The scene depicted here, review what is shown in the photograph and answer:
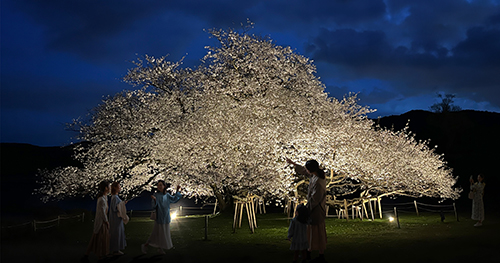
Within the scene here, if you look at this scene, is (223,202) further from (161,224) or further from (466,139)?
(466,139)

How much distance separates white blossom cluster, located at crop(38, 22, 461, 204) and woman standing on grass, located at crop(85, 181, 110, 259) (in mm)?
7009

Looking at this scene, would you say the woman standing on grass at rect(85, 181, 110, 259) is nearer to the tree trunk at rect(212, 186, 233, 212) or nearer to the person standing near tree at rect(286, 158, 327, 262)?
the person standing near tree at rect(286, 158, 327, 262)

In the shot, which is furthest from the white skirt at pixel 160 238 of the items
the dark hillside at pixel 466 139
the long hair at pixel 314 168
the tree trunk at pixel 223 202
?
the dark hillside at pixel 466 139

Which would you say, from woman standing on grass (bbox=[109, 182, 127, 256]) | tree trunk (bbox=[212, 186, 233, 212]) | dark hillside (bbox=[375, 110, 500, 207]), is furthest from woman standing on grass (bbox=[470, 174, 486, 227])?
dark hillside (bbox=[375, 110, 500, 207])

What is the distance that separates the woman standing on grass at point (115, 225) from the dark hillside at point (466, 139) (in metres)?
41.4

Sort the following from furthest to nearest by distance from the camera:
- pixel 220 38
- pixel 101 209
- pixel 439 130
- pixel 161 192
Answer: pixel 439 130
pixel 220 38
pixel 161 192
pixel 101 209

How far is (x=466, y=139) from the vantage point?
62.2 meters

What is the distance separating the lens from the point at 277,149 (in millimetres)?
17047

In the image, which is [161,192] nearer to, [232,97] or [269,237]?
[269,237]

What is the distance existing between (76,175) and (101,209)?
14.0m

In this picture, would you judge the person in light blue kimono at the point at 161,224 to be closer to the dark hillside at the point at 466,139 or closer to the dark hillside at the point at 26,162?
the dark hillside at the point at 466,139

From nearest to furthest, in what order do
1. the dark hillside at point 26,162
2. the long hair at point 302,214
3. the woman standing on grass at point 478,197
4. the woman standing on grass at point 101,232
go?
the long hair at point 302,214 < the woman standing on grass at point 101,232 < the woman standing on grass at point 478,197 < the dark hillside at point 26,162

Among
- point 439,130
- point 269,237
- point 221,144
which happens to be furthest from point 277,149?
point 439,130

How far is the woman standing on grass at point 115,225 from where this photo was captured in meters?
9.54
